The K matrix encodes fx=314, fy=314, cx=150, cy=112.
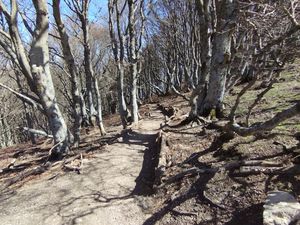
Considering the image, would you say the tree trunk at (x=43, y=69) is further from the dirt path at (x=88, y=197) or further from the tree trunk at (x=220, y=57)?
the tree trunk at (x=220, y=57)

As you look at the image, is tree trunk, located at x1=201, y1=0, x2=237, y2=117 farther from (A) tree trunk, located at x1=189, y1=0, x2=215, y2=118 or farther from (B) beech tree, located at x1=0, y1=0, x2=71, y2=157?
(B) beech tree, located at x1=0, y1=0, x2=71, y2=157

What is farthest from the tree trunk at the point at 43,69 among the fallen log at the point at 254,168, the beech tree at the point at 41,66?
the fallen log at the point at 254,168

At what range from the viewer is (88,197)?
5852 mm

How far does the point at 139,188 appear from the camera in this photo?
6.12m

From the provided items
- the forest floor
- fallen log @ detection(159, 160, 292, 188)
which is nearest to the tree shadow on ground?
the forest floor

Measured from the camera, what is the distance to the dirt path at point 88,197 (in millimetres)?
5211

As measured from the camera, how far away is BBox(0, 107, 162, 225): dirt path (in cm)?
521

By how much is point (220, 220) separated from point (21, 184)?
4.69m

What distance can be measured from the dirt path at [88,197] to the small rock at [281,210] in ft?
6.93

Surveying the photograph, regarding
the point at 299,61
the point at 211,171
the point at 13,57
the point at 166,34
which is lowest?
the point at 211,171

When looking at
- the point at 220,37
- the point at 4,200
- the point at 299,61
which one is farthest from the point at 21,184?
the point at 299,61

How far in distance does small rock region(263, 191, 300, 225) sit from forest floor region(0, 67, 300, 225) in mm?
345

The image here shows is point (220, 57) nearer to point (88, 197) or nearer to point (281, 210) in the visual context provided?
point (88, 197)

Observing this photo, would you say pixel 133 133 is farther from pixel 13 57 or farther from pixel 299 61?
pixel 299 61
